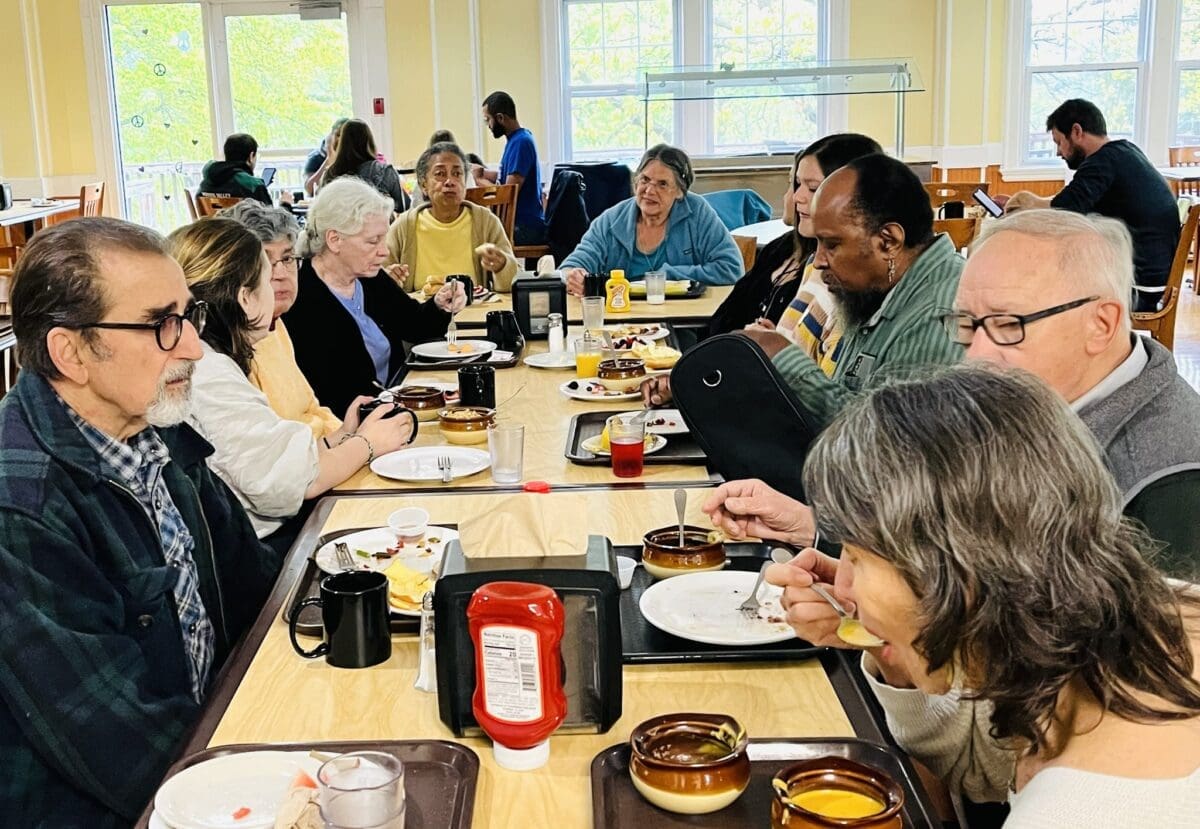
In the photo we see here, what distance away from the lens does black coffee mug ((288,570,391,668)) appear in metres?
1.53

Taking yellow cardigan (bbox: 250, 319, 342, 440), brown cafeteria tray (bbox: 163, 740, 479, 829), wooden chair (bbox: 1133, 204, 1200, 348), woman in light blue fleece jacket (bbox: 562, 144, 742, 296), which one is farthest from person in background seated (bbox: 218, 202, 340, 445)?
wooden chair (bbox: 1133, 204, 1200, 348)

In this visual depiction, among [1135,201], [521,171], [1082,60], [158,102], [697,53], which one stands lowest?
[1135,201]

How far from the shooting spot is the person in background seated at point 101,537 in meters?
1.48

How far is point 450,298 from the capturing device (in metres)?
4.21

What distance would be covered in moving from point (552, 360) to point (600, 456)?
1.09 metres

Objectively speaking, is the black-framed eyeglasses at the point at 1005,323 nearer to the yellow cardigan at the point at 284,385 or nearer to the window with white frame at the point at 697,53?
the yellow cardigan at the point at 284,385

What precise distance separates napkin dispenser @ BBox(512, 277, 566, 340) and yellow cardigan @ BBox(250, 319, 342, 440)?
99cm

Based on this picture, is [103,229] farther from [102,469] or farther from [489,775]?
[489,775]

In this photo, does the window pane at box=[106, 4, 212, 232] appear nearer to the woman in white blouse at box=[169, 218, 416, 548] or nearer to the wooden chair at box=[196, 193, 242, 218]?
the wooden chair at box=[196, 193, 242, 218]

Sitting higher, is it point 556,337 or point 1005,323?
point 1005,323

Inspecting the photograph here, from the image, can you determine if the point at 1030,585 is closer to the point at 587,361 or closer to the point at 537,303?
the point at 587,361

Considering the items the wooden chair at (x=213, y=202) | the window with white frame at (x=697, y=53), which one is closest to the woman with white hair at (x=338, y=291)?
Answer: the wooden chair at (x=213, y=202)

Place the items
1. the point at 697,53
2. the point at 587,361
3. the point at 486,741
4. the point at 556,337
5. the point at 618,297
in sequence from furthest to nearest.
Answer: the point at 697,53 → the point at 618,297 → the point at 556,337 → the point at 587,361 → the point at 486,741

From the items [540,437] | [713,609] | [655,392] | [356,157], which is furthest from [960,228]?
[713,609]
